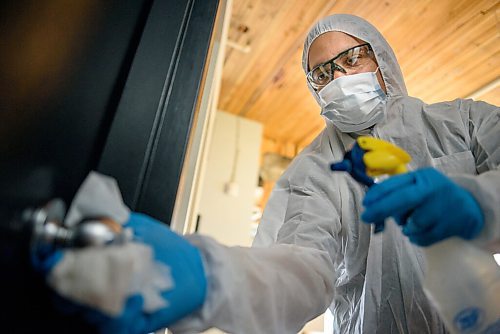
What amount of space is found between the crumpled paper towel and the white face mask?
75 cm

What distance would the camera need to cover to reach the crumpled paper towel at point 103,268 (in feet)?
0.80

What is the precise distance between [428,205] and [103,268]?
0.39m

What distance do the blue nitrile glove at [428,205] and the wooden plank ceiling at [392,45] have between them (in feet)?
5.67

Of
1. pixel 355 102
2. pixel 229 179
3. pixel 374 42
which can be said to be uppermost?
pixel 374 42

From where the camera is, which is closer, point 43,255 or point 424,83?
point 43,255

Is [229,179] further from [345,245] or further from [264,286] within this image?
[264,286]

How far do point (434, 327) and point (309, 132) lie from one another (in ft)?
8.46

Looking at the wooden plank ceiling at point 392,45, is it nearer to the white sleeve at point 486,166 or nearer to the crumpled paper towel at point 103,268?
the white sleeve at point 486,166

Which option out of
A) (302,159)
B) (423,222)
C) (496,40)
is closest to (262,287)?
(423,222)

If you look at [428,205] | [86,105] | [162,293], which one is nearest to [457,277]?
[428,205]

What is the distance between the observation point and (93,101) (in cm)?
41

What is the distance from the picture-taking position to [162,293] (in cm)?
32

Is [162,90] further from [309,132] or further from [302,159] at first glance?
[309,132]

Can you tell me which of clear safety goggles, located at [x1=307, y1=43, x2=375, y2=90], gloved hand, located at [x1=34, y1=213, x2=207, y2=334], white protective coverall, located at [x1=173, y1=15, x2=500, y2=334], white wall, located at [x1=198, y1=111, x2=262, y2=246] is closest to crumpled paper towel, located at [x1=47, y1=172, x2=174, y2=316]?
gloved hand, located at [x1=34, y1=213, x2=207, y2=334]
